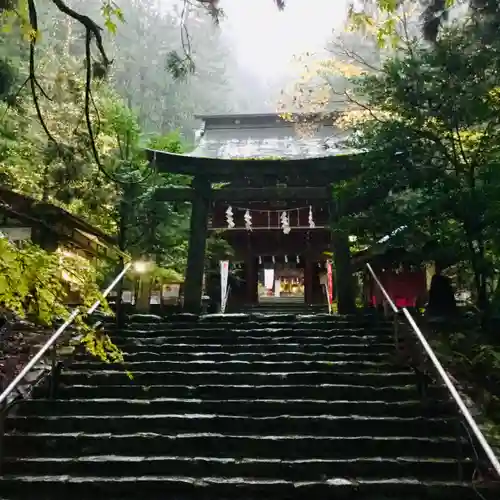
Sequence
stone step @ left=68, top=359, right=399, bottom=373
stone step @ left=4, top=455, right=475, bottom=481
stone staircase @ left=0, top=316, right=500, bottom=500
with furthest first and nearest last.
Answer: stone step @ left=68, top=359, right=399, bottom=373
stone step @ left=4, top=455, right=475, bottom=481
stone staircase @ left=0, top=316, right=500, bottom=500

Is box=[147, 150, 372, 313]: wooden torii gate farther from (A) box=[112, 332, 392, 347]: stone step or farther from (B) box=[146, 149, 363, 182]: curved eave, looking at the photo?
(A) box=[112, 332, 392, 347]: stone step

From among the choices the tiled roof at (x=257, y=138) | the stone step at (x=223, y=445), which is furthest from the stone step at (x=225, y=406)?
the tiled roof at (x=257, y=138)

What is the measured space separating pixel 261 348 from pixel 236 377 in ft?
3.89

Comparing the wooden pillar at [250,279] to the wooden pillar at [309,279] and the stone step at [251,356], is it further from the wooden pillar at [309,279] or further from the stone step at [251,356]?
the stone step at [251,356]

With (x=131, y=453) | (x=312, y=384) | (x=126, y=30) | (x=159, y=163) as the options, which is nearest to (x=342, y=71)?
(x=159, y=163)

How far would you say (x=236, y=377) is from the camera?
275 inches

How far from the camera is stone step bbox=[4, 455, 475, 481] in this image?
501 cm

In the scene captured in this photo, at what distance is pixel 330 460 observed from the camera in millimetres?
5137

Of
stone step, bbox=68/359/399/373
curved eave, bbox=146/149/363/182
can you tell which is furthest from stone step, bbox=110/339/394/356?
curved eave, bbox=146/149/363/182

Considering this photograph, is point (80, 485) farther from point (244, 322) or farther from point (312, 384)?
point (244, 322)

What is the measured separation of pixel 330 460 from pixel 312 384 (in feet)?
5.56

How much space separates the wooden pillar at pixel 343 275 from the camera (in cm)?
1055

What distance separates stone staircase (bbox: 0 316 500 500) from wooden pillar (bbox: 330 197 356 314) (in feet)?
8.20

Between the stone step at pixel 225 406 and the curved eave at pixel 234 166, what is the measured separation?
6211 millimetres
